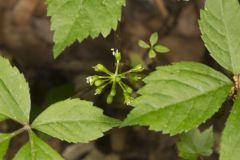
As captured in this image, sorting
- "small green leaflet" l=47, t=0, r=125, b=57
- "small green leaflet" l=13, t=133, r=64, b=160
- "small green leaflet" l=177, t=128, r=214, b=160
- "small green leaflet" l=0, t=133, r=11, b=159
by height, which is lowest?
"small green leaflet" l=177, t=128, r=214, b=160

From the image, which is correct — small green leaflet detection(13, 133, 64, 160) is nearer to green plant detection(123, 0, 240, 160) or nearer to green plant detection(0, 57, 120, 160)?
A: green plant detection(0, 57, 120, 160)

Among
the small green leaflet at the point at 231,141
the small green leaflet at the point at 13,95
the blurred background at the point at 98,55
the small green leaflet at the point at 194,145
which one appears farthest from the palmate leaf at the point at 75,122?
A: the blurred background at the point at 98,55

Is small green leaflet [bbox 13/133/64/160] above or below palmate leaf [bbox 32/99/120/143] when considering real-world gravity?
below

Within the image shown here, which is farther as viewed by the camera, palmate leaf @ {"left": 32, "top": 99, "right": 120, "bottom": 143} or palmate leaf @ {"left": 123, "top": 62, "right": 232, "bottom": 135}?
palmate leaf @ {"left": 32, "top": 99, "right": 120, "bottom": 143}

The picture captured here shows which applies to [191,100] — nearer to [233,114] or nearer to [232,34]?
[233,114]

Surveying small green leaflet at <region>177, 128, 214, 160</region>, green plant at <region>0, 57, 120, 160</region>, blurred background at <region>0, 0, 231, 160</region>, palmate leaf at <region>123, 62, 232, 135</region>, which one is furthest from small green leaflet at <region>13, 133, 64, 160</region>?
blurred background at <region>0, 0, 231, 160</region>

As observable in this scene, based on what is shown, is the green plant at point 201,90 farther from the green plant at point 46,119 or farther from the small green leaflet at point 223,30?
the green plant at point 46,119

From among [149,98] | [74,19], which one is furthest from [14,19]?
[149,98]
